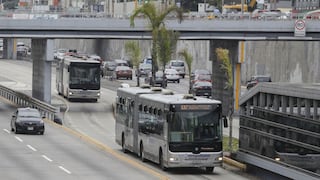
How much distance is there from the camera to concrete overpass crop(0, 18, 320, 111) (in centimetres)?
6781

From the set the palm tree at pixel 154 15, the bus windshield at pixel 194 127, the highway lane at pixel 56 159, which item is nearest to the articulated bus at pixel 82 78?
the palm tree at pixel 154 15

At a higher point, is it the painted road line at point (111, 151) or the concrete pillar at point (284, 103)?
the concrete pillar at point (284, 103)

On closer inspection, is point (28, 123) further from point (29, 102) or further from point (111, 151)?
point (29, 102)

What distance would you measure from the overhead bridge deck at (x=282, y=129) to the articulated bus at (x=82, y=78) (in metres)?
37.7

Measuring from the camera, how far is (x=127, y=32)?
231 ft

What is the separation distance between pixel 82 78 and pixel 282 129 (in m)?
42.6

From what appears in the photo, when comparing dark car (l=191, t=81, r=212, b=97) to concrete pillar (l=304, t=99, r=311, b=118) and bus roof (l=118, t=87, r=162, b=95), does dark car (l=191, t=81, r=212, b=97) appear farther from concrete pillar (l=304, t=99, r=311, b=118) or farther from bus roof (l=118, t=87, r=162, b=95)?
concrete pillar (l=304, t=99, r=311, b=118)

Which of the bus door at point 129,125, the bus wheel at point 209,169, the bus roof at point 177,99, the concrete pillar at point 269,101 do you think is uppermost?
the concrete pillar at point 269,101

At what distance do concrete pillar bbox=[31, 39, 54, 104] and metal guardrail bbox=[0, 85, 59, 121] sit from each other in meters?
1.41

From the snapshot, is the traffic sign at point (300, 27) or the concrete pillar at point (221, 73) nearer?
the traffic sign at point (300, 27)

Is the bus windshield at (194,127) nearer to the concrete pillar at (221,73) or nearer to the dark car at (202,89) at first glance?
the concrete pillar at (221,73)

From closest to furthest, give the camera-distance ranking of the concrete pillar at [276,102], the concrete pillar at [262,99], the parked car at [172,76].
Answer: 1. the concrete pillar at [276,102]
2. the concrete pillar at [262,99]
3. the parked car at [172,76]

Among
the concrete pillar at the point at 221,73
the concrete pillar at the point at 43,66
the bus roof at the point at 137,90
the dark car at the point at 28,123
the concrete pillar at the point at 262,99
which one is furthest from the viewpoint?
the concrete pillar at the point at 221,73

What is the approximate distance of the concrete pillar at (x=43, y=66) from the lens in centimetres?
7019
